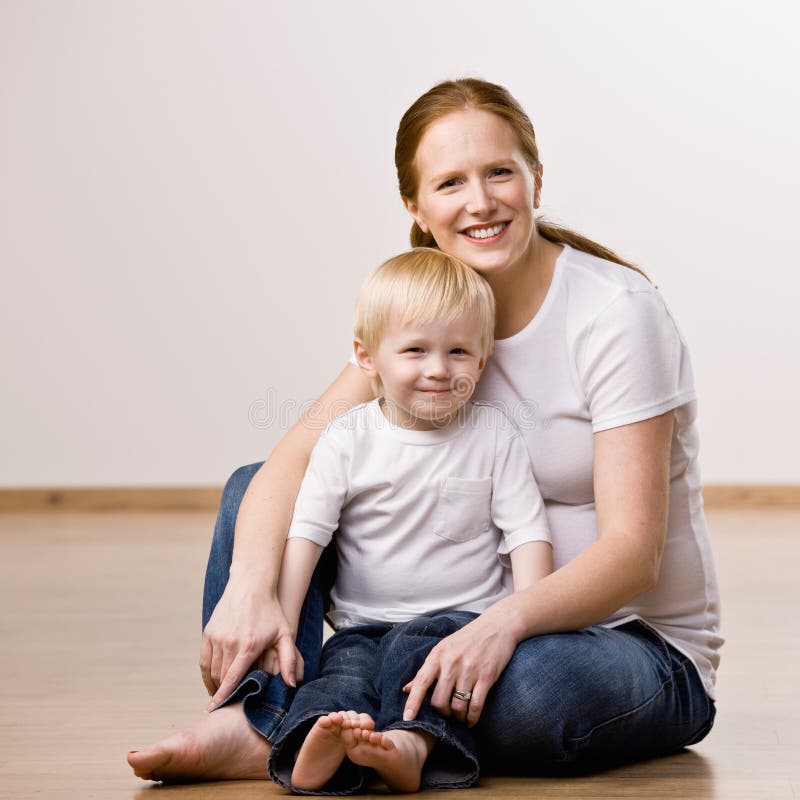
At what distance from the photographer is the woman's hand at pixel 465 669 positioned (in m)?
1.24

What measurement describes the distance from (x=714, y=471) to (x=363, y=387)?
124 inches

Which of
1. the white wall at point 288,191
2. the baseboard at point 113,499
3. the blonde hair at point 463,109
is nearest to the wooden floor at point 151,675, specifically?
the blonde hair at point 463,109

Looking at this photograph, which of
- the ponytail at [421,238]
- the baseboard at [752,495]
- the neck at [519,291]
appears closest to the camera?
the neck at [519,291]

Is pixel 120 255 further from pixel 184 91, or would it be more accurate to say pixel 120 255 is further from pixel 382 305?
pixel 382 305

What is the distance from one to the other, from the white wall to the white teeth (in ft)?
9.98

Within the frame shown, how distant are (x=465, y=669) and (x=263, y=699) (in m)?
Answer: 0.25

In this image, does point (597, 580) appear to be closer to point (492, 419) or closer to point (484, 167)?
point (492, 419)

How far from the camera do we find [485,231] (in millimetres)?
1480

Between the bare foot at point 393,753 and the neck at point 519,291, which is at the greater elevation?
the neck at point 519,291

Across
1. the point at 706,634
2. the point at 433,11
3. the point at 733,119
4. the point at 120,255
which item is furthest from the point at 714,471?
the point at 706,634

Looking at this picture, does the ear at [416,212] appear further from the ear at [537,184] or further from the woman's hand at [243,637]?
the woman's hand at [243,637]

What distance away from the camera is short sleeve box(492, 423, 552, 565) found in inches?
56.1

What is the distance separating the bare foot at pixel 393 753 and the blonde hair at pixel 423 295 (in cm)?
47

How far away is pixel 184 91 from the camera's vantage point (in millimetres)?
4566
